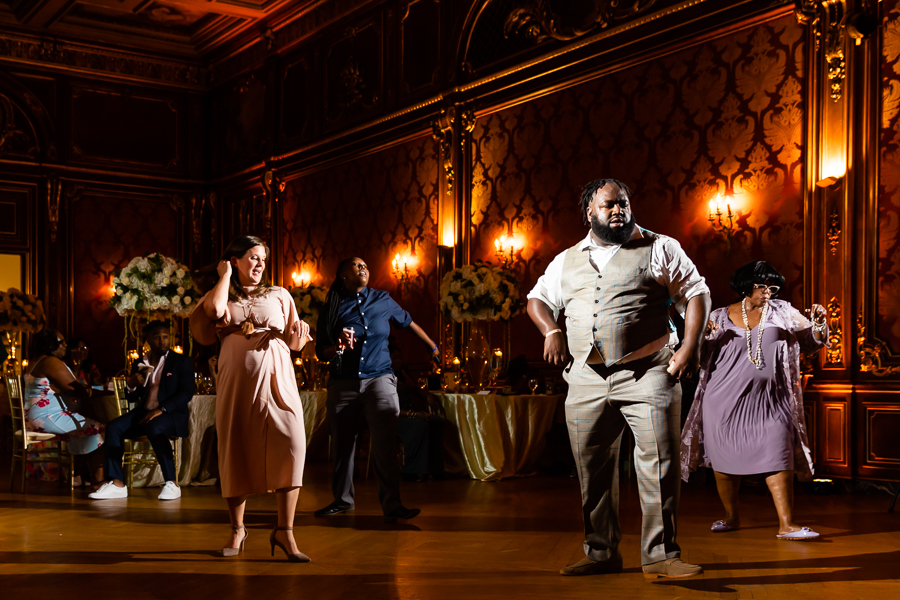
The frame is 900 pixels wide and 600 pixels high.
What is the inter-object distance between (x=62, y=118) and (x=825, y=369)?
11.3m

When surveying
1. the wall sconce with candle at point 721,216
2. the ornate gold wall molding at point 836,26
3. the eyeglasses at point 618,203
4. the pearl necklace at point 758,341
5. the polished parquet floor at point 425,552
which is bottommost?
the polished parquet floor at point 425,552

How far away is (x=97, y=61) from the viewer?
13914 millimetres

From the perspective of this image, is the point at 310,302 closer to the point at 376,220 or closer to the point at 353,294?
the point at 353,294

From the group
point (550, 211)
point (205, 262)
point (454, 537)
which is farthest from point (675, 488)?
point (205, 262)

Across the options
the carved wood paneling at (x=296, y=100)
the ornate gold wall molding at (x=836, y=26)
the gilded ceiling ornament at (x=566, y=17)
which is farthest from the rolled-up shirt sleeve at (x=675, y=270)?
the carved wood paneling at (x=296, y=100)

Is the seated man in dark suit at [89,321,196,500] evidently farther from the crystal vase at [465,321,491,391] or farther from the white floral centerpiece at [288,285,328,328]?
the crystal vase at [465,321,491,391]

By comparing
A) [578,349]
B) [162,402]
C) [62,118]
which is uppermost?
[62,118]

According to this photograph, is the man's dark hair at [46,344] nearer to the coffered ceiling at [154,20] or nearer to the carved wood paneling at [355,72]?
the carved wood paneling at [355,72]

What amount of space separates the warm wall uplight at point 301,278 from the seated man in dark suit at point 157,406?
5632 millimetres

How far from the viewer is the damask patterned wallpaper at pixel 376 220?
34.7 feet

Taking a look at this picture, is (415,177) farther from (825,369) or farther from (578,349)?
(578,349)

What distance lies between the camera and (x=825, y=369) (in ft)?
22.2

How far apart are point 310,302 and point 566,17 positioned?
3.54 metres

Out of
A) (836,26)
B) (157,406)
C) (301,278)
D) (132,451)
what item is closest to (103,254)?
(301,278)
